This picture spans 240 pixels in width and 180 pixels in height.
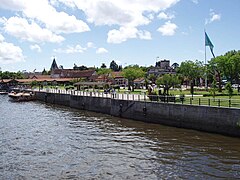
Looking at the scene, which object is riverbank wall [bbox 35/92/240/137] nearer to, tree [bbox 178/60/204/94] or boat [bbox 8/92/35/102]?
Answer: tree [bbox 178/60/204/94]

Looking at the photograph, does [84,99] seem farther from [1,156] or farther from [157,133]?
[1,156]

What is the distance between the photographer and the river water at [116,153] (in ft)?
62.4

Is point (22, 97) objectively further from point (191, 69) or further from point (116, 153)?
point (116, 153)

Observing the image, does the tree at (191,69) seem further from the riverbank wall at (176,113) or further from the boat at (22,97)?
the boat at (22,97)

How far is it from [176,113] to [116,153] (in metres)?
12.7

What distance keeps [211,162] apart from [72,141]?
12237 millimetres

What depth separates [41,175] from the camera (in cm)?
1880

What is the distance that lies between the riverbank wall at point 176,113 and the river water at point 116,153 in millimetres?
1067

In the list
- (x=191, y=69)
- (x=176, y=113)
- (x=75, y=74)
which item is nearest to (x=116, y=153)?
(x=176, y=113)

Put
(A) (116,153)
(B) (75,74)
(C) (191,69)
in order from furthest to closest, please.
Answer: (B) (75,74)
(C) (191,69)
(A) (116,153)

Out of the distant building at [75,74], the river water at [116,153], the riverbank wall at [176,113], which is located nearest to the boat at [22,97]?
the riverbank wall at [176,113]

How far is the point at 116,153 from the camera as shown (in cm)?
2341

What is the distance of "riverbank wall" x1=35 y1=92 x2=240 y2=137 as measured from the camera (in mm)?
28719

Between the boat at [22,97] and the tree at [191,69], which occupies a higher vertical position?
the tree at [191,69]
